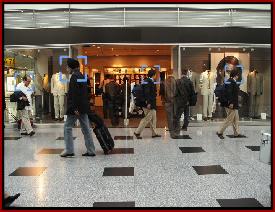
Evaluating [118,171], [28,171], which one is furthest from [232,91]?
[28,171]

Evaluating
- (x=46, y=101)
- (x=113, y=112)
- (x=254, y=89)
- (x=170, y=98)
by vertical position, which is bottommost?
(x=113, y=112)

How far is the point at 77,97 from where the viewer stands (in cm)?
648

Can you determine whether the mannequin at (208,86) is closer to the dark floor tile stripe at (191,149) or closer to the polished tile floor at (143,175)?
the polished tile floor at (143,175)

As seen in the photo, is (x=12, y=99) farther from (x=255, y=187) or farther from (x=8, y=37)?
(x=255, y=187)

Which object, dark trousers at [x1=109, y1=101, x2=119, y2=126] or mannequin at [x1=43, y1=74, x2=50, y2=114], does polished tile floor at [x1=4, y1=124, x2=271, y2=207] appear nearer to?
dark trousers at [x1=109, y1=101, x2=119, y2=126]

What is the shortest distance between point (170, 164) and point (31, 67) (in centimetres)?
764

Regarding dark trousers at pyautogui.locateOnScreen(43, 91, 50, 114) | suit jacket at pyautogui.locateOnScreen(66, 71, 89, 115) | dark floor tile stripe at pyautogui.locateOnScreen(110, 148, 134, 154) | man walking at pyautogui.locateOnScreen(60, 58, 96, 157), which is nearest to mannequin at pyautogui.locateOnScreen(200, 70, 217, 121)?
dark trousers at pyautogui.locateOnScreen(43, 91, 50, 114)

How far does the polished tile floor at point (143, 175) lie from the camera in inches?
163

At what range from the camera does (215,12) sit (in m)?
11.9

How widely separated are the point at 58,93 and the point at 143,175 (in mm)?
7496

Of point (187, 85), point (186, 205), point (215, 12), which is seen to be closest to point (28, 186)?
point (186, 205)

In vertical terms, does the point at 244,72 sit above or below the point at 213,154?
above

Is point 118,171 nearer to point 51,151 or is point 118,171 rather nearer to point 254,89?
point 51,151

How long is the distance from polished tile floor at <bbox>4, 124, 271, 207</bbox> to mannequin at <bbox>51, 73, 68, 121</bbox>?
3633 millimetres
